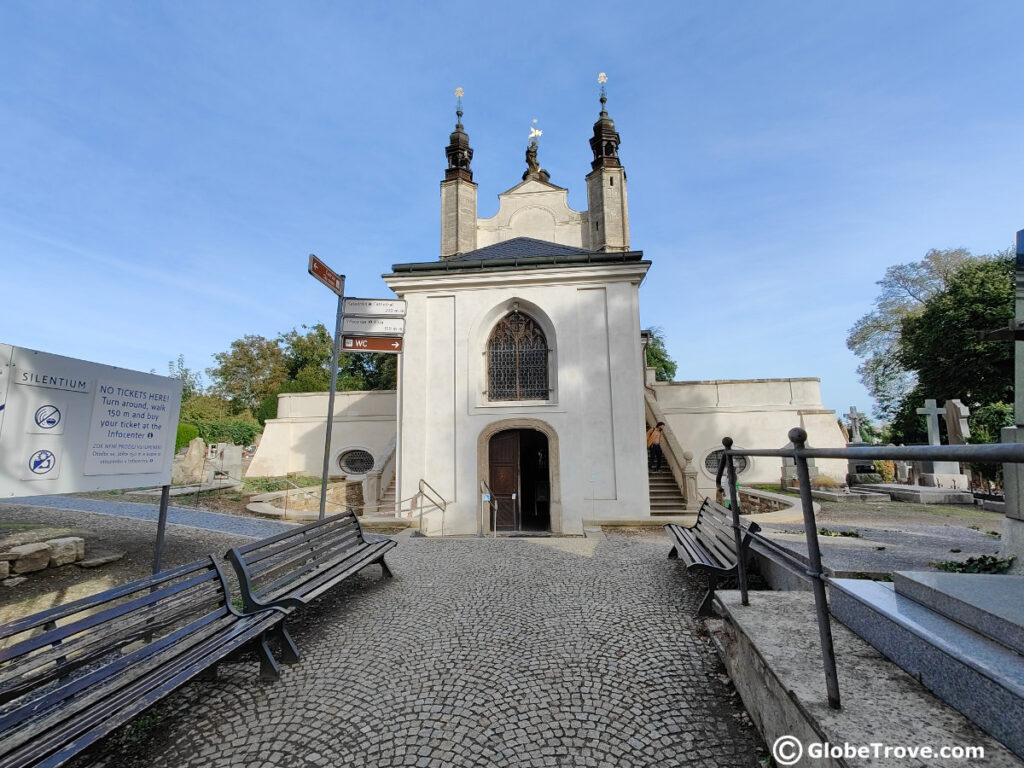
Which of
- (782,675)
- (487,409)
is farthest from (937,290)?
(782,675)

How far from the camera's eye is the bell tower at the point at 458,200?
909 inches

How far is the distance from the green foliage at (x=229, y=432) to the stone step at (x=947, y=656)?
3148cm

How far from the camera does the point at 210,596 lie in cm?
319

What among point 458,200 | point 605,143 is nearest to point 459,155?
point 458,200

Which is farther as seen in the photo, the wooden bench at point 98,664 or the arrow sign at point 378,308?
the arrow sign at point 378,308

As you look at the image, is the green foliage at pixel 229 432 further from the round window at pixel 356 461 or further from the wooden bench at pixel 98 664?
the wooden bench at pixel 98 664

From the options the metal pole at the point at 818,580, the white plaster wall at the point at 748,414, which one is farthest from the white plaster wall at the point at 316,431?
the metal pole at the point at 818,580

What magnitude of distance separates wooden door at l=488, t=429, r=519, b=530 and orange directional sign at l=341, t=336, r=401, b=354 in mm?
6878

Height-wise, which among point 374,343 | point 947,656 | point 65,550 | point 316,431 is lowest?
point 65,550

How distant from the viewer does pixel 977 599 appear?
2.12 meters

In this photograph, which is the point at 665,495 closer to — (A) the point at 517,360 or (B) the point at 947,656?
(A) the point at 517,360

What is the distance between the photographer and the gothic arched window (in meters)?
13.1

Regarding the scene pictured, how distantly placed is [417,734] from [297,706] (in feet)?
2.71

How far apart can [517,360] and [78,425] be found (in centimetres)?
1045
